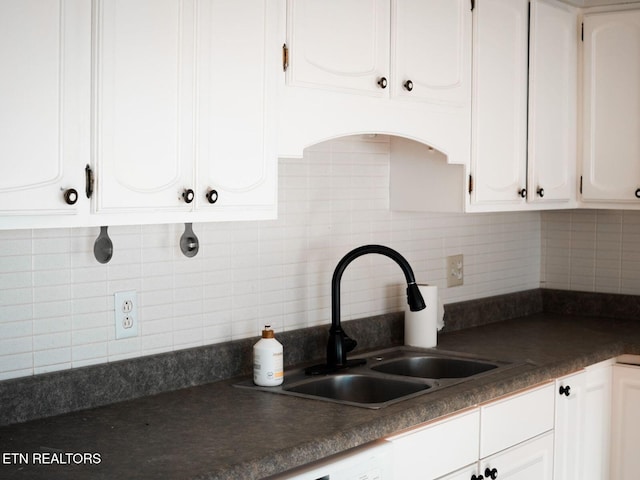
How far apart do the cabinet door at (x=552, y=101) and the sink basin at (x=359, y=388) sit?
112 centimetres

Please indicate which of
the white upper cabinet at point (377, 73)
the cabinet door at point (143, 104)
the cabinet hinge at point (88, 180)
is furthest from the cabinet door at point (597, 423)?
the cabinet hinge at point (88, 180)

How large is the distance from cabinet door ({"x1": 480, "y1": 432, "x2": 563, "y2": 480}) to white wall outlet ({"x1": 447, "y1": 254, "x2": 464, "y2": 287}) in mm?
877

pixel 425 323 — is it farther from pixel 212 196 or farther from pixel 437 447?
pixel 212 196

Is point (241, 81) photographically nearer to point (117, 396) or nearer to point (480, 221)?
point (117, 396)

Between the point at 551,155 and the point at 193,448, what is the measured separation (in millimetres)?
2148

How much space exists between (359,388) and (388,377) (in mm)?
107

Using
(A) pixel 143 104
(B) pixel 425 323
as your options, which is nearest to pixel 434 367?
(B) pixel 425 323

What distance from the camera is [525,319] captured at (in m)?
3.95

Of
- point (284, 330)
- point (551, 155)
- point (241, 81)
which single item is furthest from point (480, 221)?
point (241, 81)

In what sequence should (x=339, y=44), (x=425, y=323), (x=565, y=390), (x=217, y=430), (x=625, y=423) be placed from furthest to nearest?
(x=625, y=423) → (x=425, y=323) → (x=565, y=390) → (x=339, y=44) → (x=217, y=430)

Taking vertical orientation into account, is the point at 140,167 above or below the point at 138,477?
above

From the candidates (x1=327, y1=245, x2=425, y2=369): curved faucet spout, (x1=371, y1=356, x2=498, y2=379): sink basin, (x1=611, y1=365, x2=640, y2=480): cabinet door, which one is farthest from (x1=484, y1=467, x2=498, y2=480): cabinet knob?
(x1=611, y1=365, x2=640, y2=480): cabinet door

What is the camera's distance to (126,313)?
2.43 m

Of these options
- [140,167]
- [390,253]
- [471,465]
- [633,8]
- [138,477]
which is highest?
[633,8]
